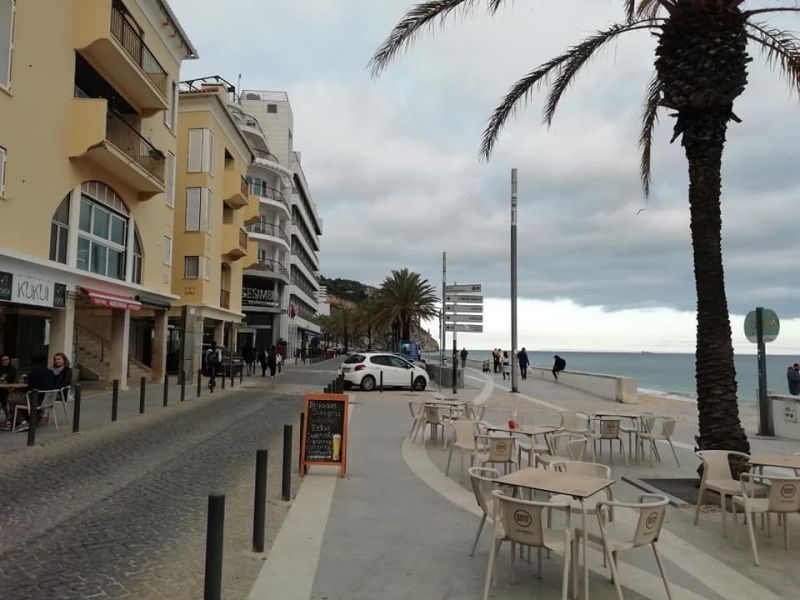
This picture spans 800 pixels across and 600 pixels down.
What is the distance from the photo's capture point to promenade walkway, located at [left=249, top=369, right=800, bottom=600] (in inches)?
186

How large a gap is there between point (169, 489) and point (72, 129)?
44.6 feet

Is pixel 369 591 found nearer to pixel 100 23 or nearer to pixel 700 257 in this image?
pixel 700 257

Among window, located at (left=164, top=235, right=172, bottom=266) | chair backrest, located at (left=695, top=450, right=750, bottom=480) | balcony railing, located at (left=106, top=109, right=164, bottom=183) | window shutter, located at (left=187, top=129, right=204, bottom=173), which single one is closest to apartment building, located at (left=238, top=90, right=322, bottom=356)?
window shutter, located at (left=187, top=129, right=204, bottom=173)

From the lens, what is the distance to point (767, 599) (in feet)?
15.4

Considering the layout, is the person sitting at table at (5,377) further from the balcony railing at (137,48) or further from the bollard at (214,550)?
the bollard at (214,550)

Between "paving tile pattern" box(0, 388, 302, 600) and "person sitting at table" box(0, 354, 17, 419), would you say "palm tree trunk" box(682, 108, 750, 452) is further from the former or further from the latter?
"person sitting at table" box(0, 354, 17, 419)

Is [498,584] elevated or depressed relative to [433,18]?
depressed

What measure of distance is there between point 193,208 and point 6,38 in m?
16.0

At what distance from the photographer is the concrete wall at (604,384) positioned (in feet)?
75.2

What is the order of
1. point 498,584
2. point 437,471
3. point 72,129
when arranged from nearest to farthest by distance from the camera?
point 498,584 < point 437,471 < point 72,129

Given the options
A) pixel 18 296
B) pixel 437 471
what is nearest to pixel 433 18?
pixel 437 471

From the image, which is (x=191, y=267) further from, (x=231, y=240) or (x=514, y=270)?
(x=514, y=270)

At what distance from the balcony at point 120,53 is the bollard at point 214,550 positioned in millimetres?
17633

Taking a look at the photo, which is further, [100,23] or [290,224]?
[290,224]
